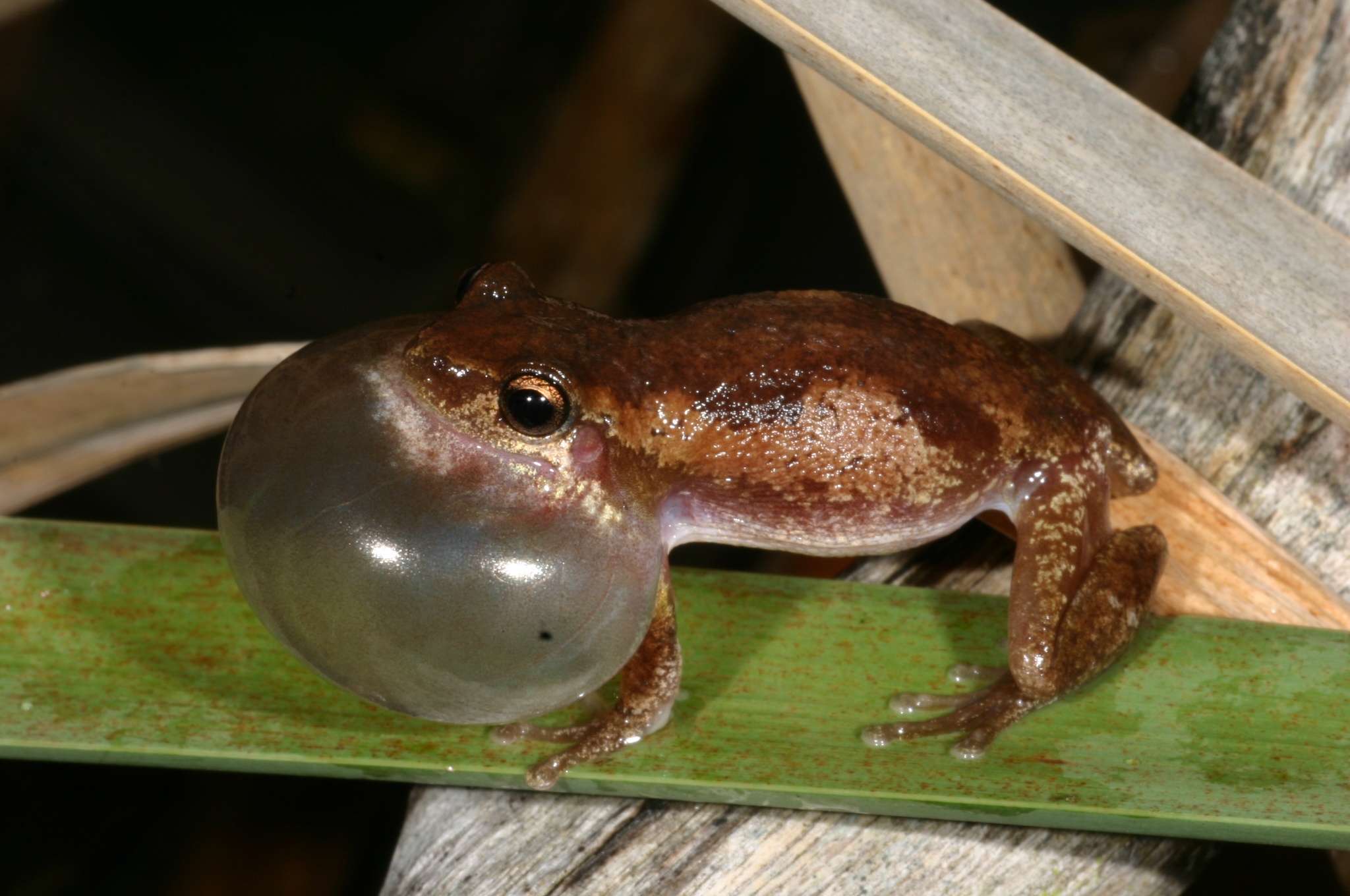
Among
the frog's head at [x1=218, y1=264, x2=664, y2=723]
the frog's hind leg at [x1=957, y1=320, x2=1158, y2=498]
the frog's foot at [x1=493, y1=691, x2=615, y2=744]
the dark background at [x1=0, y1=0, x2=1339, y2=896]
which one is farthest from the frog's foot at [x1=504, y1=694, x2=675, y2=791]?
the dark background at [x1=0, y1=0, x2=1339, y2=896]

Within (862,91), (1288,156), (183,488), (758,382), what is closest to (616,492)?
(758,382)

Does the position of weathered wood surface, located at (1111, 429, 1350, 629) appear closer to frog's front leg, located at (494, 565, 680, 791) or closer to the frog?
the frog

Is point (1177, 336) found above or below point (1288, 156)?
below

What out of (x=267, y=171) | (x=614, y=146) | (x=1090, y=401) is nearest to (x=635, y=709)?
(x=1090, y=401)

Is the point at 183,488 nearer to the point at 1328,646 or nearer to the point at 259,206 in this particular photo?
the point at 259,206

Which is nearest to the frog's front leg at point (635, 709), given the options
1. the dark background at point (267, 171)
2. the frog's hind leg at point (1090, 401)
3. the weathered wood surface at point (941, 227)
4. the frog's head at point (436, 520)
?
the frog's head at point (436, 520)

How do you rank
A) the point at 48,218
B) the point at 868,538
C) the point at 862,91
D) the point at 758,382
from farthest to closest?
1. the point at 48,218
2. the point at 868,538
3. the point at 758,382
4. the point at 862,91

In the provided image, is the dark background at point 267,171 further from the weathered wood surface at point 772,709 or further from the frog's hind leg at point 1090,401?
the frog's hind leg at point 1090,401

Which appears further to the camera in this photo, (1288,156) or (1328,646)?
(1288,156)
